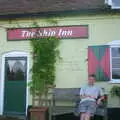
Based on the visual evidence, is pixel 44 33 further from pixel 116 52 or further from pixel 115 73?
pixel 115 73

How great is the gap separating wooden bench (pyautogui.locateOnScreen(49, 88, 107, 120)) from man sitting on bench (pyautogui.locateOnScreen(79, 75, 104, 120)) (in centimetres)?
70

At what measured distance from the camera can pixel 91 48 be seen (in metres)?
13.0

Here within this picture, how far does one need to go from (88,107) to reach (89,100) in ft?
0.86

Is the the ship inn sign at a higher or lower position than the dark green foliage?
higher

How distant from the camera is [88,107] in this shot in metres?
11.0

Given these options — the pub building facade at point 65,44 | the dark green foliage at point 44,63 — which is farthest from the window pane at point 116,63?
the dark green foliage at point 44,63

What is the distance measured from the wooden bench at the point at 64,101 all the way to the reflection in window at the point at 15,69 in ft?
5.45

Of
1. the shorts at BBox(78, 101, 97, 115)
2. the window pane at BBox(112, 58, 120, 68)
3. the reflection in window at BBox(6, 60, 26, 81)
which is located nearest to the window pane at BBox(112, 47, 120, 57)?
the window pane at BBox(112, 58, 120, 68)

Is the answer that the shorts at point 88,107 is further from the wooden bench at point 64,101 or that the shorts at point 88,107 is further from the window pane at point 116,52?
the window pane at point 116,52

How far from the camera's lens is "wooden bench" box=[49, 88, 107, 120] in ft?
39.0

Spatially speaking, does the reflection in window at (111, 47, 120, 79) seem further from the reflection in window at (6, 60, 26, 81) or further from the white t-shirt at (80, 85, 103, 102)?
the reflection in window at (6, 60, 26, 81)

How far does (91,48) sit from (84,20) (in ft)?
3.28

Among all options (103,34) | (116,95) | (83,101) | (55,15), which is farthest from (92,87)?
(55,15)

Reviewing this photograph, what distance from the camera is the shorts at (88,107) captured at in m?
10.9
